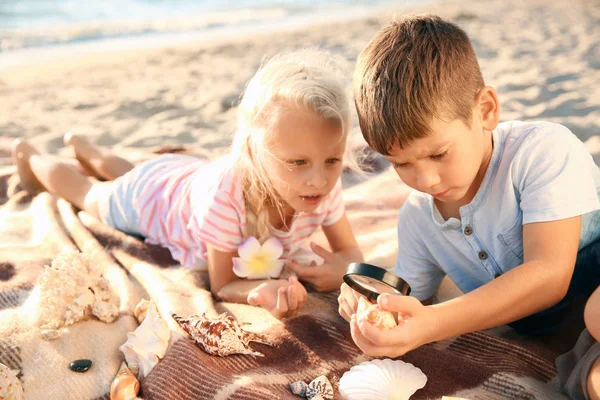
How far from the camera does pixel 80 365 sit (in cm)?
237

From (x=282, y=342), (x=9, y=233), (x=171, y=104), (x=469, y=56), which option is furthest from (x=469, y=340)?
(x=171, y=104)

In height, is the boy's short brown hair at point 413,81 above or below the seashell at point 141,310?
above

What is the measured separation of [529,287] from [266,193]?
1.30m

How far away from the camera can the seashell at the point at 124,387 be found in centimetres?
221

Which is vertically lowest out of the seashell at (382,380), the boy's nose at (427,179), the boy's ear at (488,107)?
the seashell at (382,380)

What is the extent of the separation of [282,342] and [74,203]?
2199 millimetres

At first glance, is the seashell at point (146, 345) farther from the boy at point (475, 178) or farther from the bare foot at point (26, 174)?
the bare foot at point (26, 174)

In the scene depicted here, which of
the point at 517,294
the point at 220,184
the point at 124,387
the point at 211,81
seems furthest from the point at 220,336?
the point at 211,81

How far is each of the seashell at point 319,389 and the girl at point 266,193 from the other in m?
0.48

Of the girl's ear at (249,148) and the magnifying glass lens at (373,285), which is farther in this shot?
the girl's ear at (249,148)

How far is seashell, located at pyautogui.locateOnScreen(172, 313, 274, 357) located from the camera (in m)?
2.42

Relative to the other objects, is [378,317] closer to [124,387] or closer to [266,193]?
[124,387]

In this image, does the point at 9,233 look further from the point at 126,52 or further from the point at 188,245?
the point at 126,52

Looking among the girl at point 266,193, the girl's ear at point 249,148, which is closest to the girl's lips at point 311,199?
the girl at point 266,193
